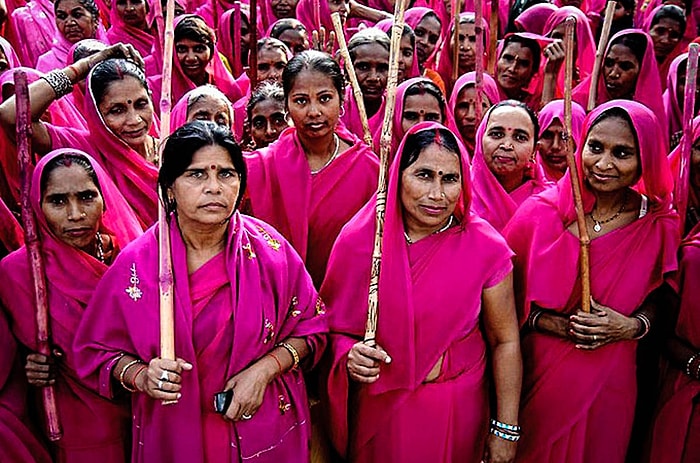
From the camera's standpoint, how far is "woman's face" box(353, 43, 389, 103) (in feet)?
13.6

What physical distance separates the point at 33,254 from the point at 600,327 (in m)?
2.14

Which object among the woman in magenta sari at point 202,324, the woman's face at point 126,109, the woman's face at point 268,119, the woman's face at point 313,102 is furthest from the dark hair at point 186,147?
the woman's face at point 268,119

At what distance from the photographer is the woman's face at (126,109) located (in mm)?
3172

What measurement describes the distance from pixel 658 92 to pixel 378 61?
78.2 inches

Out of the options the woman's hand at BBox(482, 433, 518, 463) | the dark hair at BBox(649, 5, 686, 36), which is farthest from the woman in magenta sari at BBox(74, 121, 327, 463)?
the dark hair at BBox(649, 5, 686, 36)

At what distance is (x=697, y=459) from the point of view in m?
2.74

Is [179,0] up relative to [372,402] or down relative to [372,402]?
up

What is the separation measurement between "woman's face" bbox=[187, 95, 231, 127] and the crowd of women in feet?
1.18

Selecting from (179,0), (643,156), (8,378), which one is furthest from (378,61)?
(179,0)

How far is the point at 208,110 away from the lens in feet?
11.9

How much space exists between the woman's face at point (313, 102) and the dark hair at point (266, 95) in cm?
61

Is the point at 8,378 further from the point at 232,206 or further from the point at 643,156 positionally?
the point at 643,156

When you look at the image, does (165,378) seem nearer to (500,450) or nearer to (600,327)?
(500,450)

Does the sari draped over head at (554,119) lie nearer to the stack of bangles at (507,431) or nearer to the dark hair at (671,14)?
the stack of bangles at (507,431)
